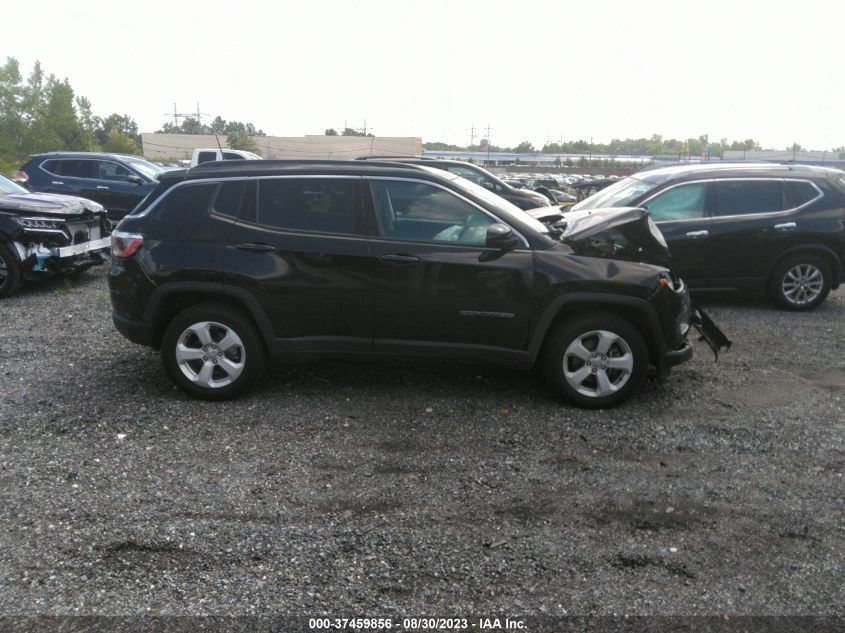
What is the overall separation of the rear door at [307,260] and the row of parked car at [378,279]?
0.03ft

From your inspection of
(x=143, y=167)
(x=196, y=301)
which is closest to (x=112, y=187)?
(x=143, y=167)

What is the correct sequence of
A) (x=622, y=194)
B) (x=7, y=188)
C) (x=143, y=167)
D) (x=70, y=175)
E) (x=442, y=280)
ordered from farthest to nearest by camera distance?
(x=143, y=167) → (x=70, y=175) → (x=7, y=188) → (x=622, y=194) → (x=442, y=280)

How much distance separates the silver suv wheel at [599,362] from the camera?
4.85 meters

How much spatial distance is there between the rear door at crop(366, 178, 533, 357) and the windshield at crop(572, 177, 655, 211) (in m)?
3.94

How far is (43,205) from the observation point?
8438 millimetres

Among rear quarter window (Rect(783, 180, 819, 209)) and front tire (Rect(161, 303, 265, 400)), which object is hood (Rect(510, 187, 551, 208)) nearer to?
rear quarter window (Rect(783, 180, 819, 209))

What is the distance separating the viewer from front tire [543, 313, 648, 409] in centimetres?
484

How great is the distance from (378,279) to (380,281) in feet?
0.07

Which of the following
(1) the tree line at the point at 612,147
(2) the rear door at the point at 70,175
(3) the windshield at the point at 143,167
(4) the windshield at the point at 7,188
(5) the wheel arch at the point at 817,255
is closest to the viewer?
(5) the wheel arch at the point at 817,255

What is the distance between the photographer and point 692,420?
15.9 feet

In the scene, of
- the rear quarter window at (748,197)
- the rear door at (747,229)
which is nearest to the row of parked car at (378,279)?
the rear door at (747,229)

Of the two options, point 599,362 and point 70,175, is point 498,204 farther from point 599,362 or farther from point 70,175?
point 70,175

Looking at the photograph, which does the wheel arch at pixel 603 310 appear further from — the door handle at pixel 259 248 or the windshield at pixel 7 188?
the windshield at pixel 7 188

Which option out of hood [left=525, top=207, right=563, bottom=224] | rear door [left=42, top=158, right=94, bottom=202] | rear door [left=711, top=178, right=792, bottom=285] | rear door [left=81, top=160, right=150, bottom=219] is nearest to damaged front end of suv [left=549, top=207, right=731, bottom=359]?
hood [left=525, top=207, right=563, bottom=224]
